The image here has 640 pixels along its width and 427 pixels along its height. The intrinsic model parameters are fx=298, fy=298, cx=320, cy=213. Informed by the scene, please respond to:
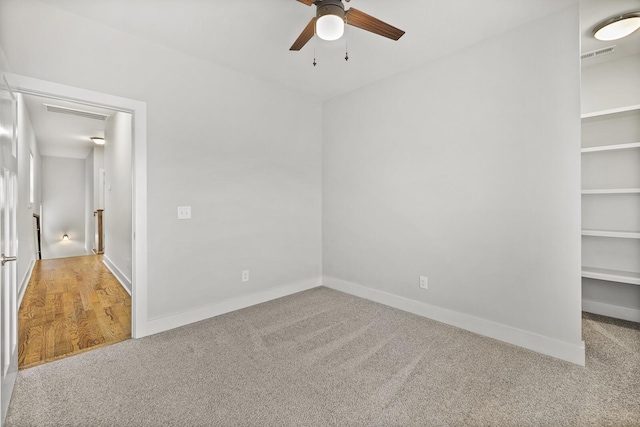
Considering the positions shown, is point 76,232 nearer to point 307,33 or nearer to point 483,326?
point 307,33

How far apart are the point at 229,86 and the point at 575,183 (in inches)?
124

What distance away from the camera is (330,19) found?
166 centimetres

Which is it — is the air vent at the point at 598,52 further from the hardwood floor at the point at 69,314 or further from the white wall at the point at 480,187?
the hardwood floor at the point at 69,314

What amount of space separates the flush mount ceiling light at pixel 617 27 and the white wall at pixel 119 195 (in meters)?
4.86

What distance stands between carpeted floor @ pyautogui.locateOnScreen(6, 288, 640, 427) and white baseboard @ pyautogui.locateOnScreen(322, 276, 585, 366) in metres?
0.09

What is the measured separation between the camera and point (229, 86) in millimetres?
3105

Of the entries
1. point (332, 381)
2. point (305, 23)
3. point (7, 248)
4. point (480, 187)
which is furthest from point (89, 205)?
point (480, 187)

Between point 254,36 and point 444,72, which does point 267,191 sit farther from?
point 444,72

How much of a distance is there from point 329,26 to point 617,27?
230 cm

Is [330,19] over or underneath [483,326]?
over

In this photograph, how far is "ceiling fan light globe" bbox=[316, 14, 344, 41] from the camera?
166 cm

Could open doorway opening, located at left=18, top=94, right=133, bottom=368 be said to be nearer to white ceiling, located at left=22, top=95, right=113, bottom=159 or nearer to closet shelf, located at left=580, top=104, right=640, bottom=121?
white ceiling, located at left=22, top=95, right=113, bottom=159

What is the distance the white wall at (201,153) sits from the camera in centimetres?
218

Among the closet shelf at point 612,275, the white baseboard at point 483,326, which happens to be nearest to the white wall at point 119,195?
the white baseboard at point 483,326
